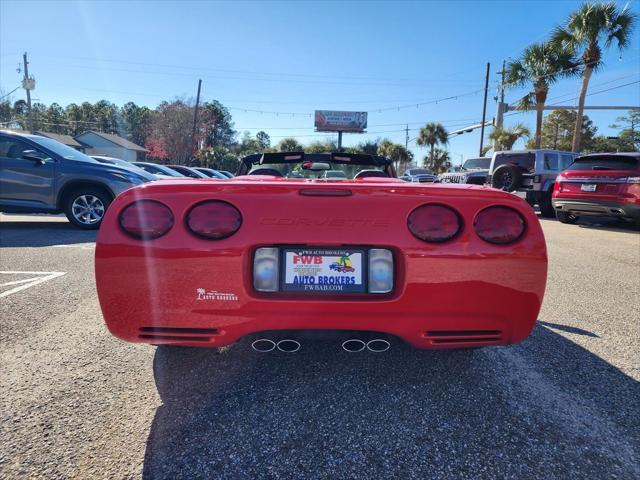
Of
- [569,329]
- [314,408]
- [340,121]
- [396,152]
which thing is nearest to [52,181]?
[314,408]

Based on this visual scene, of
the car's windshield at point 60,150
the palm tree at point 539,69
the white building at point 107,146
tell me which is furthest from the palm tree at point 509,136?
the white building at point 107,146

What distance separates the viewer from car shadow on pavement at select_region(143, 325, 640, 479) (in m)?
1.38

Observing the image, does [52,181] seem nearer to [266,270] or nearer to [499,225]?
[266,270]

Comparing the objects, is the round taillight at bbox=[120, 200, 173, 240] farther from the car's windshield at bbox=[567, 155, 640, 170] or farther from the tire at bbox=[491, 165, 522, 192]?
the tire at bbox=[491, 165, 522, 192]

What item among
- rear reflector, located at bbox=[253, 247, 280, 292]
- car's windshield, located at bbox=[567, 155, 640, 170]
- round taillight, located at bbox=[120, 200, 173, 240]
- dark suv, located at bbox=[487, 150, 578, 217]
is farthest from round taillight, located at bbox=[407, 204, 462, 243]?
dark suv, located at bbox=[487, 150, 578, 217]

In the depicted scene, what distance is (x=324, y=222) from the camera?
5.35ft

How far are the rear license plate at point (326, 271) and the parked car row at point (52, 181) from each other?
19.6 feet

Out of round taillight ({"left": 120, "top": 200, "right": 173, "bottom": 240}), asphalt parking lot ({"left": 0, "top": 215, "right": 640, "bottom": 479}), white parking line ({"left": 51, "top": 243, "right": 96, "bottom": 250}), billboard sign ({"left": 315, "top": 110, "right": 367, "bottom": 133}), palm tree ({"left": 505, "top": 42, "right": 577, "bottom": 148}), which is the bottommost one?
asphalt parking lot ({"left": 0, "top": 215, "right": 640, "bottom": 479})

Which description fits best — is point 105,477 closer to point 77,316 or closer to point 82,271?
point 77,316

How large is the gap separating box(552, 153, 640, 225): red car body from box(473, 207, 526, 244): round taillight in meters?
7.32

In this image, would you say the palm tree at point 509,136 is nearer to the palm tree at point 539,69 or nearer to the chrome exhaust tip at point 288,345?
the palm tree at point 539,69

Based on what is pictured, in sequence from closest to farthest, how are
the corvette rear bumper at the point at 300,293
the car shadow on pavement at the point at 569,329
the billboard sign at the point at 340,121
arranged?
1. the corvette rear bumper at the point at 300,293
2. the car shadow on pavement at the point at 569,329
3. the billboard sign at the point at 340,121

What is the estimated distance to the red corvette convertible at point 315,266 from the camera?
1.62 metres

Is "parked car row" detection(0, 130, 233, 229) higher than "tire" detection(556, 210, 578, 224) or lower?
higher
